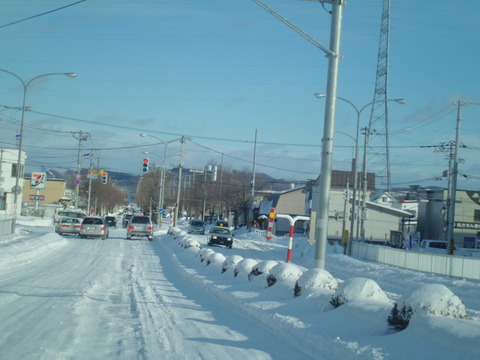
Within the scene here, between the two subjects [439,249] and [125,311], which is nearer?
[125,311]

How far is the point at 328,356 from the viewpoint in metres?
7.63

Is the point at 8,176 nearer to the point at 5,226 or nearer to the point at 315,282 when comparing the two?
the point at 5,226

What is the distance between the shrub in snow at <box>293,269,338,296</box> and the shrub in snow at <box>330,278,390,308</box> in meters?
1.50

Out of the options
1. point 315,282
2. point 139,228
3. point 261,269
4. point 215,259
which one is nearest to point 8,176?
point 139,228

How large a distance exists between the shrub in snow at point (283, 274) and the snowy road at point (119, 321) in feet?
5.05

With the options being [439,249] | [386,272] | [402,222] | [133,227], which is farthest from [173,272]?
[402,222]

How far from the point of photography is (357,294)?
995 centimetres

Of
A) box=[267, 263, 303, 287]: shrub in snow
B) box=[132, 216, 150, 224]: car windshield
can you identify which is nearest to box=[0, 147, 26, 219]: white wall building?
box=[132, 216, 150, 224]: car windshield

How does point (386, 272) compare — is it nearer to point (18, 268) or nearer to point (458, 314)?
point (18, 268)

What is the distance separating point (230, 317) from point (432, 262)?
2056 cm

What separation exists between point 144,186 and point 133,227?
203 ft

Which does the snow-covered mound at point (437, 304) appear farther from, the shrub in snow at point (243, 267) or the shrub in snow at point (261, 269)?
the shrub in snow at point (243, 267)

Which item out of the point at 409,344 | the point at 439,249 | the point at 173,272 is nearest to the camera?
the point at 409,344

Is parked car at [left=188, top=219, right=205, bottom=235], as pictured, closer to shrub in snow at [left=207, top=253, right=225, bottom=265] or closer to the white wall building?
the white wall building
